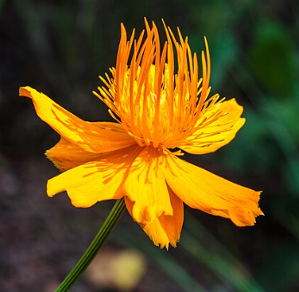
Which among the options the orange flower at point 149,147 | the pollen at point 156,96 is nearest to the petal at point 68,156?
the orange flower at point 149,147

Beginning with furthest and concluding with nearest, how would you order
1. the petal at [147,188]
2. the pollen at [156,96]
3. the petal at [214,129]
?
1. the petal at [214,129]
2. the pollen at [156,96]
3. the petal at [147,188]

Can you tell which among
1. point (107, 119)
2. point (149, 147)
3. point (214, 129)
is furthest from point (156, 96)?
point (107, 119)

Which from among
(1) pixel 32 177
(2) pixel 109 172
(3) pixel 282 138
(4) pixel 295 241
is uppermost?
(2) pixel 109 172

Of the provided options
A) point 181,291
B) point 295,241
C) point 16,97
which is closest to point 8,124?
point 16,97

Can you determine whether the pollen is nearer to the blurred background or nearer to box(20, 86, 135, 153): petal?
box(20, 86, 135, 153): petal

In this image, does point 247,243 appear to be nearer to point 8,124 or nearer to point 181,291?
point 181,291

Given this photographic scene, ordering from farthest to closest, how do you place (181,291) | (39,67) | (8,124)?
1. (39,67)
2. (8,124)
3. (181,291)

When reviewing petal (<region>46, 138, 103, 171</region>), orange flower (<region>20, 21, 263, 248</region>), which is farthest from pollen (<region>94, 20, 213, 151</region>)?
petal (<region>46, 138, 103, 171</region>)

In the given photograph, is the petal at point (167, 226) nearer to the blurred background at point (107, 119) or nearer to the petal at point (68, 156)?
the petal at point (68, 156)
